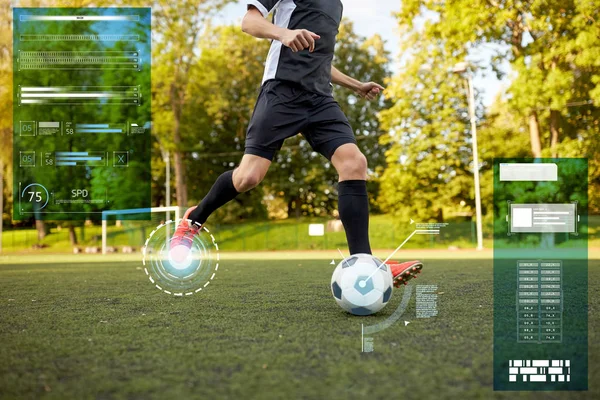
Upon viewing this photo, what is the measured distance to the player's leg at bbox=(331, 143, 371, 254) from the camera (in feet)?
11.7

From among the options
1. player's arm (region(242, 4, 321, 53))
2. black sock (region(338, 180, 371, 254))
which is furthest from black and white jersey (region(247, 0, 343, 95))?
black sock (region(338, 180, 371, 254))

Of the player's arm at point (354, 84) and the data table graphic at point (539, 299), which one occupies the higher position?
the player's arm at point (354, 84)

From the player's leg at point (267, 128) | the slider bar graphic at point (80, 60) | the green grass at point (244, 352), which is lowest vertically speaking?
the green grass at point (244, 352)

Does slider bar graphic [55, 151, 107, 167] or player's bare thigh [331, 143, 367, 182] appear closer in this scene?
player's bare thigh [331, 143, 367, 182]

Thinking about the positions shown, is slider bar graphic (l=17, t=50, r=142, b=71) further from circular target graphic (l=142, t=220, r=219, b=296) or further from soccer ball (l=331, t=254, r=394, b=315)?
soccer ball (l=331, t=254, r=394, b=315)

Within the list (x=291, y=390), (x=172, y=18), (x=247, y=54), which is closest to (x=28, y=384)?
(x=291, y=390)

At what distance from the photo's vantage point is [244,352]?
7.59 feet

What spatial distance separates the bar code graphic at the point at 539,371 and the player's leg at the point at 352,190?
1620 mm

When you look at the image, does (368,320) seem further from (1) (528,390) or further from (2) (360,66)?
(2) (360,66)

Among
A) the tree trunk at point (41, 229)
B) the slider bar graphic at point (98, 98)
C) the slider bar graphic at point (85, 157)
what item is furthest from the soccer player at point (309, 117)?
the tree trunk at point (41, 229)

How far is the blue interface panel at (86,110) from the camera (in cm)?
1953

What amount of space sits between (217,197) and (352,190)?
2.89 feet

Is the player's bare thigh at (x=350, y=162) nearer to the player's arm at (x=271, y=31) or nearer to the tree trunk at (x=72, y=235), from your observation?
the player's arm at (x=271, y=31)
